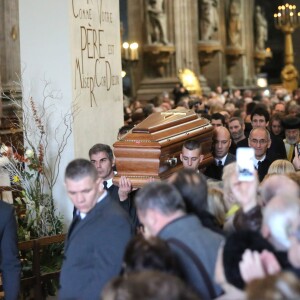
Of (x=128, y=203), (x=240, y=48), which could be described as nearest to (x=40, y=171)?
Answer: (x=128, y=203)

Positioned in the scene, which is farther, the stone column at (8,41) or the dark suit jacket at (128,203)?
the stone column at (8,41)

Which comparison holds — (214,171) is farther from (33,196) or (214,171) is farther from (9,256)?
(9,256)

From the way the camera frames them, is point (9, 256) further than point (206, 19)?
No

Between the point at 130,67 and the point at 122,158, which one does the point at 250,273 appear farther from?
the point at 130,67

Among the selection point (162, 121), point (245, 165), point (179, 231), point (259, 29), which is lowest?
point (179, 231)

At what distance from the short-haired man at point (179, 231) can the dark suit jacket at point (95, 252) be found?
412 millimetres

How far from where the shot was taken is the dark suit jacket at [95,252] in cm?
424

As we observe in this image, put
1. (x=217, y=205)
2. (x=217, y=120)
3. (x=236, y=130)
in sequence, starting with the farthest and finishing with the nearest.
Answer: (x=217, y=120) → (x=236, y=130) → (x=217, y=205)

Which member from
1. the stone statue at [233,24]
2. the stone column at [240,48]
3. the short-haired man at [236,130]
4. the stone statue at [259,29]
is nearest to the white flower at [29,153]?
the short-haired man at [236,130]

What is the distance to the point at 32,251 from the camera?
276 inches

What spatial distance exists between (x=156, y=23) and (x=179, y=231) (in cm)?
1685

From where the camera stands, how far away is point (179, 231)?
3830mm

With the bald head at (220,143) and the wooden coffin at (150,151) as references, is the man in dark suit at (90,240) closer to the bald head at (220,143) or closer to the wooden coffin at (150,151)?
the wooden coffin at (150,151)

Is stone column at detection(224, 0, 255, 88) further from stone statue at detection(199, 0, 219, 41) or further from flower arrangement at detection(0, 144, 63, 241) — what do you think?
flower arrangement at detection(0, 144, 63, 241)
